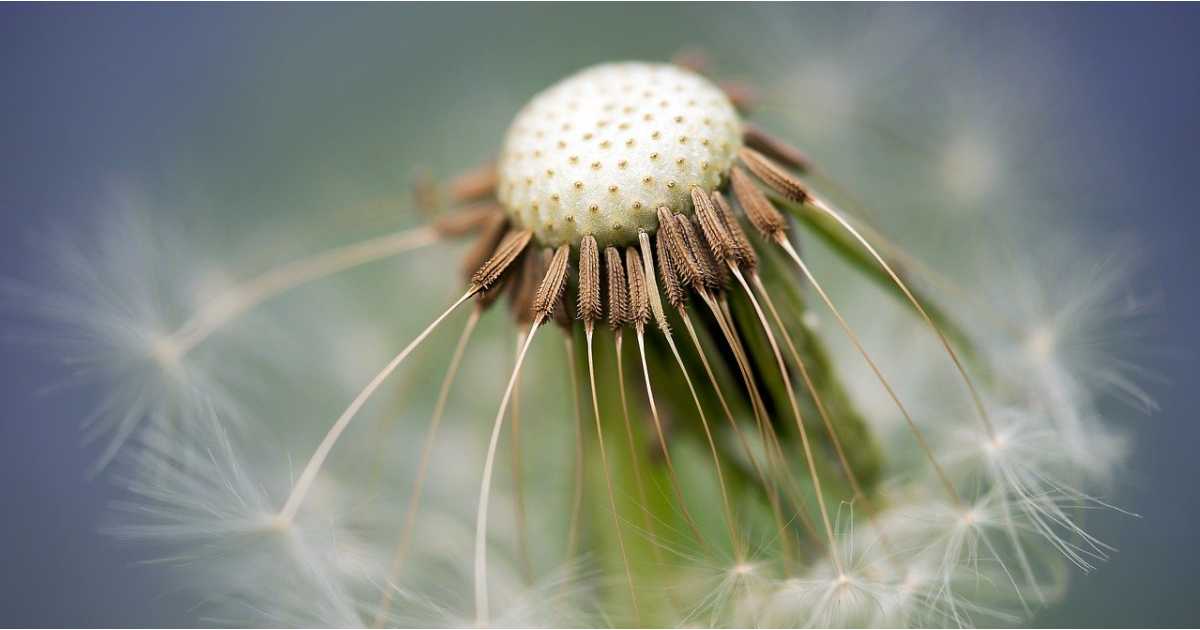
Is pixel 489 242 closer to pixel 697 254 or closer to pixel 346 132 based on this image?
pixel 697 254

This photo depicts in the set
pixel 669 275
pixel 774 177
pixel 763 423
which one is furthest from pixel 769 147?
pixel 763 423

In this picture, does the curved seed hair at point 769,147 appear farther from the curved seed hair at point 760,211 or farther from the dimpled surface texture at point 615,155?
the curved seed hair at point 760,211

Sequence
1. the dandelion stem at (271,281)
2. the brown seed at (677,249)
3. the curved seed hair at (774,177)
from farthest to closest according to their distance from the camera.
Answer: the dandelion stem at (271,281)
the curved seed hair at (774,177)
the brown seed at (677,249)

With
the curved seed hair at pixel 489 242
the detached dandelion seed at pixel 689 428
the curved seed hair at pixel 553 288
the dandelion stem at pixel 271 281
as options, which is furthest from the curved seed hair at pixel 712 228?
the dandelion stem at pixel 271 281

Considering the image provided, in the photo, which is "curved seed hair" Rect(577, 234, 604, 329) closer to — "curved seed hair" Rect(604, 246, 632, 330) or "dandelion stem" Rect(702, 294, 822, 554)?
"curved seed hair" Rect(604, 246, 632, 330)

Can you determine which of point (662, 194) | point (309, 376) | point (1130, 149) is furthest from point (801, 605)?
point (1130, 149)

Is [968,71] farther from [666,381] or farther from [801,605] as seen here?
[801,605]

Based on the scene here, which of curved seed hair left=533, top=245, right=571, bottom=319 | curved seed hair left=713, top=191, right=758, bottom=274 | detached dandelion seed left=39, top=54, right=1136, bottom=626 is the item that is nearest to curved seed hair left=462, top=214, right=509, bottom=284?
detached dandelion seed left=39, top=54, right=1136, bottom=626
